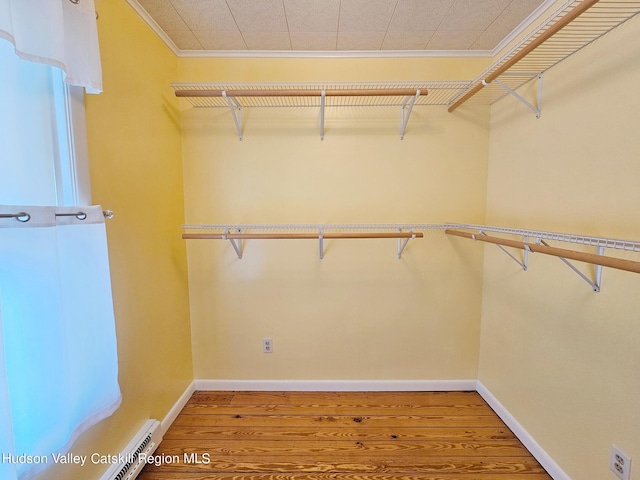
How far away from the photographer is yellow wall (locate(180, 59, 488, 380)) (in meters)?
1.81

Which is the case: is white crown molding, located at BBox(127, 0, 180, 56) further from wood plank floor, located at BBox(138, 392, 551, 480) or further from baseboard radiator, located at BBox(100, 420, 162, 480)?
wood plank floor, located at BBox(138, 392, 551, 480)

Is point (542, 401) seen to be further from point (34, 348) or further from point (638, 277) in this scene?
point (34, 348)

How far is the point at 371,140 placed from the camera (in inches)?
71.7

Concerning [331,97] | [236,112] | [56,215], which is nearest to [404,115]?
[331,97]

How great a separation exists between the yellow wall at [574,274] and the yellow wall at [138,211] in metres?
2.15

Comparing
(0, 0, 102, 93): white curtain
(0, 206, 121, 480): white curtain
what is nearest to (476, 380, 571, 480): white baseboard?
(0, 206, 121, 480): white curtain

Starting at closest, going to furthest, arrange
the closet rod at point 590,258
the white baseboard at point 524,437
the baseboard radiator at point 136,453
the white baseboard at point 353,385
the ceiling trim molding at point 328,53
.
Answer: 1. the closet rod at point 590,258
2. the baseboard radiator at point 136,453
3. the white baseboard at point 524,437
4. the ceiling trim molding at point 328,53
5. the white baseboard at point 353,385

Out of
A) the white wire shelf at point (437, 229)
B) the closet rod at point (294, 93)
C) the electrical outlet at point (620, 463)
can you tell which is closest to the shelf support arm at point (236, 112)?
the closet rod at point (294, 93)

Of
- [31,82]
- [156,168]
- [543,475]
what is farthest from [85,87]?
[543,475]

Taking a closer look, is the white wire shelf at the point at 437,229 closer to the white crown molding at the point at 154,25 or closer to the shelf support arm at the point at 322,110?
the shelf support arm at the point at 322,110

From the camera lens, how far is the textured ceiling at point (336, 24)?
1.36 metres

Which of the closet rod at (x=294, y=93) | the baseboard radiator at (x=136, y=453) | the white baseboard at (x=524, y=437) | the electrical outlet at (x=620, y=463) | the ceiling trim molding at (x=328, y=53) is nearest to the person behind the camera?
the electrical outlet at (x=620, y=463)

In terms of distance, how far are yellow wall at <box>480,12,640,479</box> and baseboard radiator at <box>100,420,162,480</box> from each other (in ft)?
6.90

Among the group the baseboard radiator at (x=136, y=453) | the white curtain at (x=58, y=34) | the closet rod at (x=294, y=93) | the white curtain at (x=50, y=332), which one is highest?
the closet rod at (x=294, y=93)
